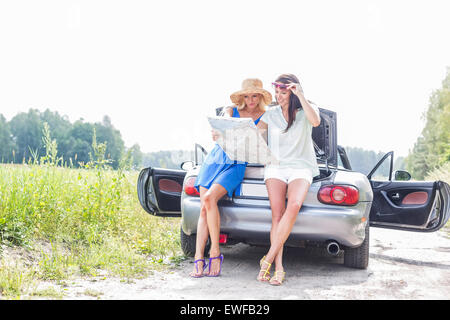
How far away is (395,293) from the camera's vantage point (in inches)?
150

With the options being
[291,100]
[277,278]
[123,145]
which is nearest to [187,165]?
[291,100]

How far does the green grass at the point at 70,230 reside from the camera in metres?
4.20

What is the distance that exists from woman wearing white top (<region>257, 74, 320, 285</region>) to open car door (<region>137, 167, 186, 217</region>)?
1673 millimetres

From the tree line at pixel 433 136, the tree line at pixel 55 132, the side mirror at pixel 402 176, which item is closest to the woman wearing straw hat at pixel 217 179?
the side mirror at pixel 402 176

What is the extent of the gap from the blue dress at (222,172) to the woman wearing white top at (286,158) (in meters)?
0.27

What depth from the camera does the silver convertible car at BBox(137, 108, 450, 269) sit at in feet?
13.9

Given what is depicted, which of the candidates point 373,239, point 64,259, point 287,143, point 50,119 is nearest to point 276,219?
point 287,143

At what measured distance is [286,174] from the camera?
14.2 ft

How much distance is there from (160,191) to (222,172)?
4.67 ft

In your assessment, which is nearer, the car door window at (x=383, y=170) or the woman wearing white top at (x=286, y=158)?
the woman wearing white top at (x=286, y=158)

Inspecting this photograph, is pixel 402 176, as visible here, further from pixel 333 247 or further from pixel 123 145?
pixel 123 145

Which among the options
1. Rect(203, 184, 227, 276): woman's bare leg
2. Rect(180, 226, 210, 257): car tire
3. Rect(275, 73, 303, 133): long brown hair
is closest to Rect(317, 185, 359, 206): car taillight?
Rect(275, 73, 303, 133): long brown hair

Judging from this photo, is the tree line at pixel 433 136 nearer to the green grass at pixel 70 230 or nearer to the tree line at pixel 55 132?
the green grass at pixel 70 230
